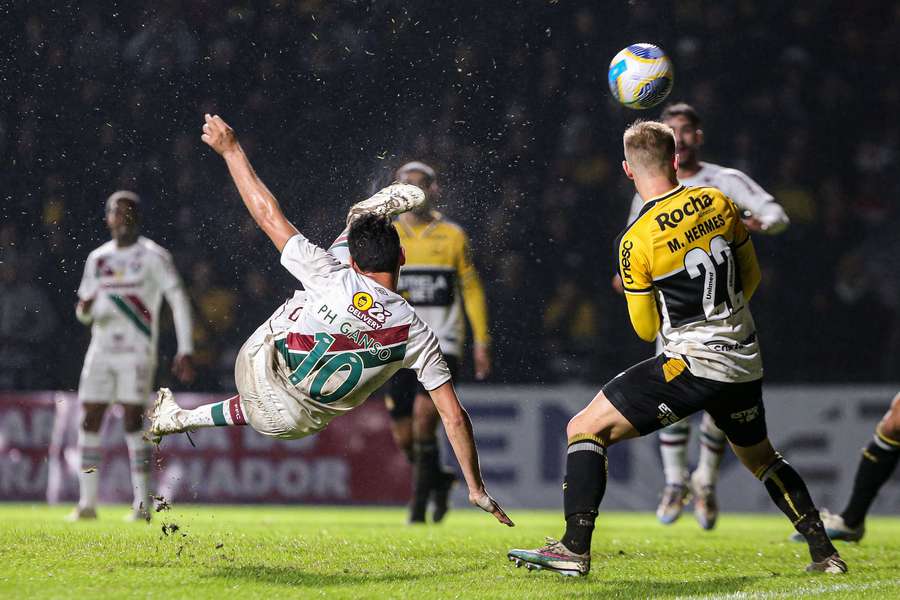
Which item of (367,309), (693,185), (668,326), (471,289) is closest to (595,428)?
(668,326)

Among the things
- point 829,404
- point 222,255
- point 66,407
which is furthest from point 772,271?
point 66,407

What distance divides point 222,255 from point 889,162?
7526 mm

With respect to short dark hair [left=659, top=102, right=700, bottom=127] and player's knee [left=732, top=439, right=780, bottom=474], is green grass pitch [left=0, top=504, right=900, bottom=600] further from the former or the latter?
short dark hair [left=659, top=102, right=700, bottom=127]

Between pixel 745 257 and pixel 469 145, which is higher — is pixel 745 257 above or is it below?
below

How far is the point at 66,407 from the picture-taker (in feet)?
38.4

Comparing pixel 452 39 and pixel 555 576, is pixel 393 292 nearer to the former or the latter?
pixel 555 576

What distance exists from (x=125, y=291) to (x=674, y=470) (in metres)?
4.53

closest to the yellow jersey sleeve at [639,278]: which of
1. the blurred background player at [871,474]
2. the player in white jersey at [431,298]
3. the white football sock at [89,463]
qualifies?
the blurred background player at [871,474]

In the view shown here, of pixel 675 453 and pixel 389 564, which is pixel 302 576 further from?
pixel 675 453

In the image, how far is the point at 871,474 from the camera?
7711 mm

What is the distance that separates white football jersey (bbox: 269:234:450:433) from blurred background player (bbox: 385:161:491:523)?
3.58 metres

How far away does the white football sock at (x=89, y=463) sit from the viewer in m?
9.93

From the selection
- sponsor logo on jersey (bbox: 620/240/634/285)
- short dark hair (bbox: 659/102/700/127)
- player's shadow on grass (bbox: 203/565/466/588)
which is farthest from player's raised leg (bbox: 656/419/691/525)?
sponsor logo on jersey (bbox: 620/240/634/285)

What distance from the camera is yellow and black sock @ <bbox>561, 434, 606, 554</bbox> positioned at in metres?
5.79
